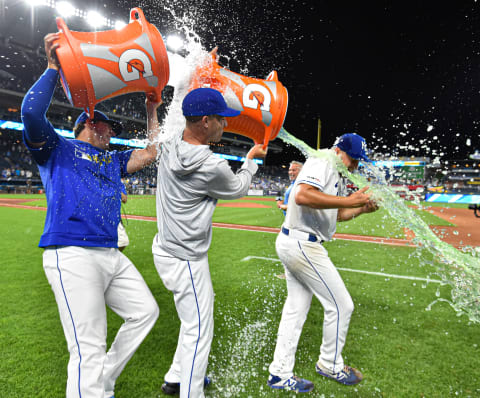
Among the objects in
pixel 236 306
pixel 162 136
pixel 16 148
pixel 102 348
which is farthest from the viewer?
pixel 16 148

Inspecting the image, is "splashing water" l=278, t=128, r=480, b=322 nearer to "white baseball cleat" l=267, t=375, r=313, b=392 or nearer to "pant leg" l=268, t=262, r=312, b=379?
"pant leg" l=268, t=262, r=312, b=379

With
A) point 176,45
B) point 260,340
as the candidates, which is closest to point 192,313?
point 260,340

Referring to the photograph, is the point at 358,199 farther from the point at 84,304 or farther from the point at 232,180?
the point at 84,304

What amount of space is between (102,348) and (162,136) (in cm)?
143

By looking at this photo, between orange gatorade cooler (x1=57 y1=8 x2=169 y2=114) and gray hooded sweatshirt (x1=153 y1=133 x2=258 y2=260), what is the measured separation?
447mm

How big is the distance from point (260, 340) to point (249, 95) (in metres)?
2.44

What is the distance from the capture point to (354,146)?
101 inches

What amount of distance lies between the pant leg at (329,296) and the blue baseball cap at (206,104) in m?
1.28

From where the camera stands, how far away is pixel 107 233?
6.31ft

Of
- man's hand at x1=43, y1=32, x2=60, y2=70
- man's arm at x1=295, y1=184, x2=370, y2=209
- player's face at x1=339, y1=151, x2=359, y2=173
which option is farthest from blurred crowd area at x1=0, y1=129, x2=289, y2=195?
man's hand at x1=43, y1=32, x2=60, y2=70

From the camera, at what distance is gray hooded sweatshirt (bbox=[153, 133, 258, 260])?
6.07ft

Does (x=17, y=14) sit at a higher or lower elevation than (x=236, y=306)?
higher

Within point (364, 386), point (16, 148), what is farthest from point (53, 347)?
point (16, 148)

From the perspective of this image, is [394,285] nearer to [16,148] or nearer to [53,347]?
[53,347]
